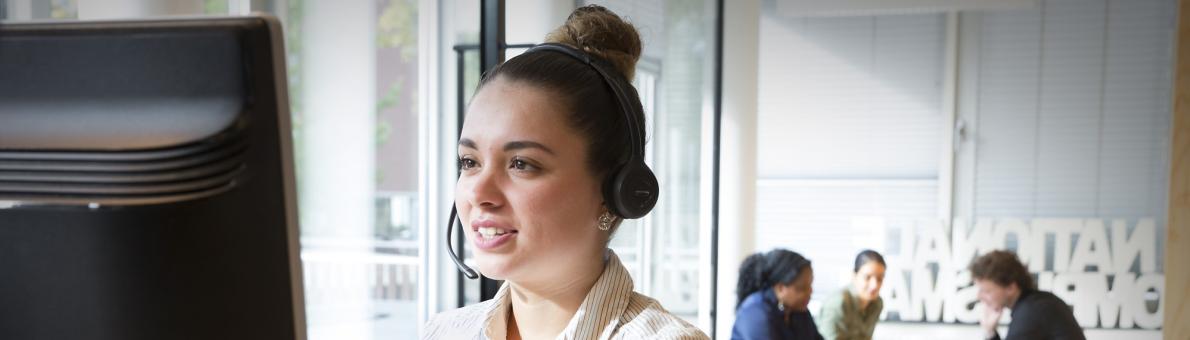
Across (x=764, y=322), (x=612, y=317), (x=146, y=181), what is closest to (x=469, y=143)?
(x=612, y=317)

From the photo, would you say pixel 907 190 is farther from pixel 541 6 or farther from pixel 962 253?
pixel 541 6

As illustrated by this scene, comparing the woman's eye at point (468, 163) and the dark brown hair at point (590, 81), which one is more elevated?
the dark brown hair at point (590, 81)

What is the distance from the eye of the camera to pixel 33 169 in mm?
407

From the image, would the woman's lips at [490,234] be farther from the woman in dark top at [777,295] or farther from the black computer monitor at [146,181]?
the woman in dark top at [777,295]

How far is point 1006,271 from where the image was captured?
3121 mm

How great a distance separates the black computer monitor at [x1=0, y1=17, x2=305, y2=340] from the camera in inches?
15.8

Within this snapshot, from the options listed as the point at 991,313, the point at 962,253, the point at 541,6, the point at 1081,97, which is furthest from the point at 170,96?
the point at 1081,97

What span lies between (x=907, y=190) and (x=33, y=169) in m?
5.62

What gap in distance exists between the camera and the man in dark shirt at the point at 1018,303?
2922mm

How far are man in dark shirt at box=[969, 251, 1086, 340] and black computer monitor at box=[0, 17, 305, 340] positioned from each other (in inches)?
116

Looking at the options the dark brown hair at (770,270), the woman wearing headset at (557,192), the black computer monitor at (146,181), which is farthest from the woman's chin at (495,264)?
the dark brown hair at (770,270)

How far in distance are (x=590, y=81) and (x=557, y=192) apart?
0.14 m

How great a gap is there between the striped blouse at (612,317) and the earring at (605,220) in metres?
0.03

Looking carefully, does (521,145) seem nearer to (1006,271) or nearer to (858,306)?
(1006,271)
